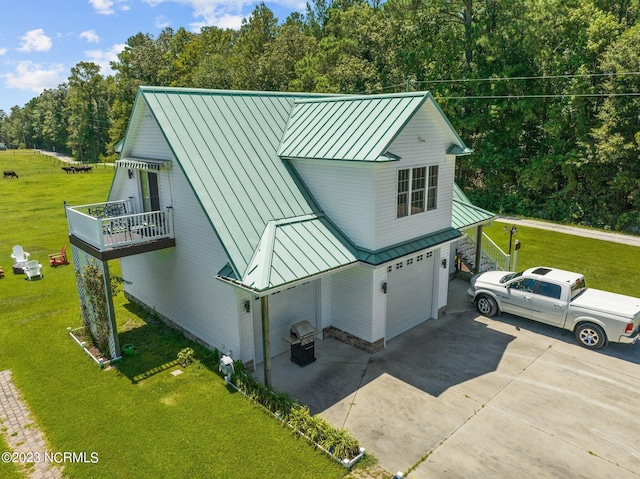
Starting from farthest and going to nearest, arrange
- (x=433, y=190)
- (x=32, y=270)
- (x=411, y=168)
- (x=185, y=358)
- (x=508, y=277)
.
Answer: (x=32, y=270), (x=508, y=277), (x=433, y=190), (x=411, y=168), (x=185, y=358)

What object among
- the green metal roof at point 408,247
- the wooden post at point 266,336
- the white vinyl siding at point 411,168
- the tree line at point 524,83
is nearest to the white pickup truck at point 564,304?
the green metal roof at point 408,247

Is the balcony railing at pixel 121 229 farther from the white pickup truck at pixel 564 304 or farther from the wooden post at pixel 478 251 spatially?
the wooden post at pixel 478 251

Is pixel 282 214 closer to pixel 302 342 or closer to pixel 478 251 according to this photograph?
pixel 302 342

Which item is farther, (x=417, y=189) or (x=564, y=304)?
(x=564, y=304)

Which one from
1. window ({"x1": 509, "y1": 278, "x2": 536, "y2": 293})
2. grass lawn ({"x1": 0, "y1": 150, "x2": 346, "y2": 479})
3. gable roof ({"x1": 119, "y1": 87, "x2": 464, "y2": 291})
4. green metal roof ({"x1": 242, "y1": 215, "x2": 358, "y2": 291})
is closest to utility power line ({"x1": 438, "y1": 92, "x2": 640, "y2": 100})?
window ({"x1": 509, "y1": 278, "x2": 536, "y2": 293})

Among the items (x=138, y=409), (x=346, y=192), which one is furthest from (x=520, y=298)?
(x=138, y=409)

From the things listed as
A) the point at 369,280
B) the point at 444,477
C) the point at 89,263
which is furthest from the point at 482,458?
the point at 89,263
